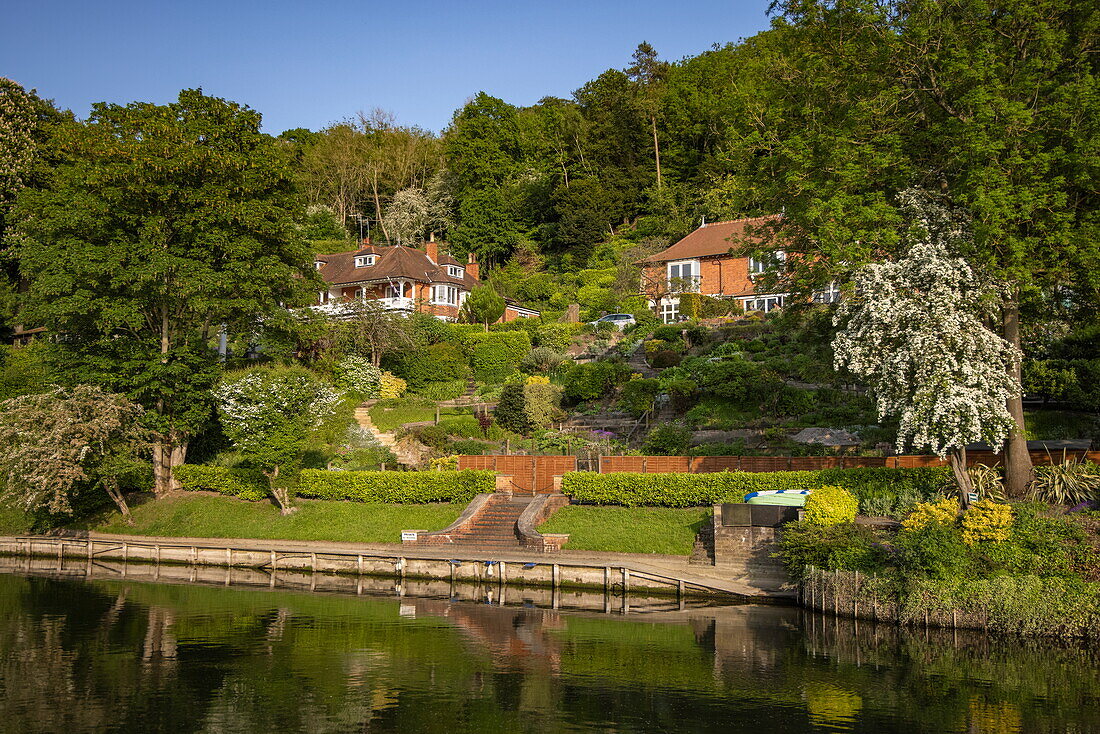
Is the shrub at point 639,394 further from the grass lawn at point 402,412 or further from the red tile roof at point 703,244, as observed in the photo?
the red tile roof at point 703,244

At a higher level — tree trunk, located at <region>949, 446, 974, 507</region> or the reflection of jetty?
tree trunk, located at <region>949, 446, 974, 507</region>

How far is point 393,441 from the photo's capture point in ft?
128

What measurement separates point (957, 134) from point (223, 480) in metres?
30.6

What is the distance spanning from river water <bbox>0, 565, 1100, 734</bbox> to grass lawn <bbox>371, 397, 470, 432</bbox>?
58.9 ft

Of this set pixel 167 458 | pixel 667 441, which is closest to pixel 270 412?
pixel 167 458

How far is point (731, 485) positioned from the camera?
27016mm

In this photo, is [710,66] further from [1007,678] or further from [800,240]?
[1007,678]

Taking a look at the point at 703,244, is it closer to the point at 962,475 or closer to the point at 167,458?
the point at 167,458

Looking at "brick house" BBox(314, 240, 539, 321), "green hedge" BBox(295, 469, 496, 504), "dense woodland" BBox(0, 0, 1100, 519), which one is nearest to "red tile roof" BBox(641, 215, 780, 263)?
"dense woodland" BBox(0, 0, 1100, 519)

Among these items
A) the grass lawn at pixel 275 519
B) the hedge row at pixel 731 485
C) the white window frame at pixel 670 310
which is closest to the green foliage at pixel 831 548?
the hedge row at pixel 731 485

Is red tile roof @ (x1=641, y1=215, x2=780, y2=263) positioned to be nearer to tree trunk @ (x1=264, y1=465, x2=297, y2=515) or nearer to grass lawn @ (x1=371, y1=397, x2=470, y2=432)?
grass lawn @ (x1=371, y1=397, x2=470, y2=432)

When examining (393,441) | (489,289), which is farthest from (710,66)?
(393,441)

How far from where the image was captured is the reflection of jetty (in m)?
24.0

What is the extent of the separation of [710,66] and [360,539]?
6035 cm
